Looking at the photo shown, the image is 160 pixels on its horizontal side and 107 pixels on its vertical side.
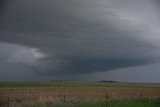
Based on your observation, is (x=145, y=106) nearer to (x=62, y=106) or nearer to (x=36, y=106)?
(x=62, y=106)

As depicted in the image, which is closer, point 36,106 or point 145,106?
point 36,106

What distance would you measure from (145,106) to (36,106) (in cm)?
895

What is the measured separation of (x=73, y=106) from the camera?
78.9 feet

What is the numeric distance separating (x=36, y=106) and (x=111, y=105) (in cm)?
614

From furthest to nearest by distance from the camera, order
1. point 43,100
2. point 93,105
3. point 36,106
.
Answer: point 43,100 → point 93,105 → point 36,106

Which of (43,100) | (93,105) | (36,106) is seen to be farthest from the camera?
(43,100)

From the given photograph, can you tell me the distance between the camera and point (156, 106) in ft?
84.0

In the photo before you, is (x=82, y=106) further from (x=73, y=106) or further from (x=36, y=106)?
(x=36, y=106)

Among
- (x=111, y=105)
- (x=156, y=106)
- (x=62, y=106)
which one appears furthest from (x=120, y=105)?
(x=62, y=106)

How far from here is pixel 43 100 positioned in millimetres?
30562

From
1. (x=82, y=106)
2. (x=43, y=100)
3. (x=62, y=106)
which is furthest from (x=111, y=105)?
(x=43, y=100)

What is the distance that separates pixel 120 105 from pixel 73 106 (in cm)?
415

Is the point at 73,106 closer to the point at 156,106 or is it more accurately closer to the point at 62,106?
the point at 62,106

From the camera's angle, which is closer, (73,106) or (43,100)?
(73,106)
